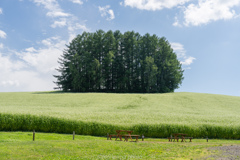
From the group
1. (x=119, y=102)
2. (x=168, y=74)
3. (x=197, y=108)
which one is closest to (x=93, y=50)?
(x=168, y=74)

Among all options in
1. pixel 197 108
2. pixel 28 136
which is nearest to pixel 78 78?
pixel 197 108

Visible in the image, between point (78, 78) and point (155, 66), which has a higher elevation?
point (155, 66)

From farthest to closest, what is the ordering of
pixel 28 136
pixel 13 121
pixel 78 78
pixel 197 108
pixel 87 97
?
pixel 78 78, pixel 87 97, pixel 197 108, pixel 13 121, pixel 28 136

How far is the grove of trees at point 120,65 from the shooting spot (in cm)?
7050

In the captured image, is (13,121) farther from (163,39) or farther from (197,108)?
(163,39)

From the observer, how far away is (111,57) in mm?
71312

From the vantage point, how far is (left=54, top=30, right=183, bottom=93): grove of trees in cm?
7050

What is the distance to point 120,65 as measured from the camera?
251 feet

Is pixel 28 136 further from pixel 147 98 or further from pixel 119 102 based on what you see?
pixel 147 98

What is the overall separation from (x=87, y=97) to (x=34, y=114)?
24266mm

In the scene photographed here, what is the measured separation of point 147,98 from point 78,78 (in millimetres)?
25554

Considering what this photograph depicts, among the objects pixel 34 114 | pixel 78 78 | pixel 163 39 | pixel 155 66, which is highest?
pixel 163 39

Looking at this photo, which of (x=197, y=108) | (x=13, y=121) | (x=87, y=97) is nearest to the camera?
(x=13, y=121)

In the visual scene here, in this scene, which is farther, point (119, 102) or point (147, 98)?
point (147, 98)
